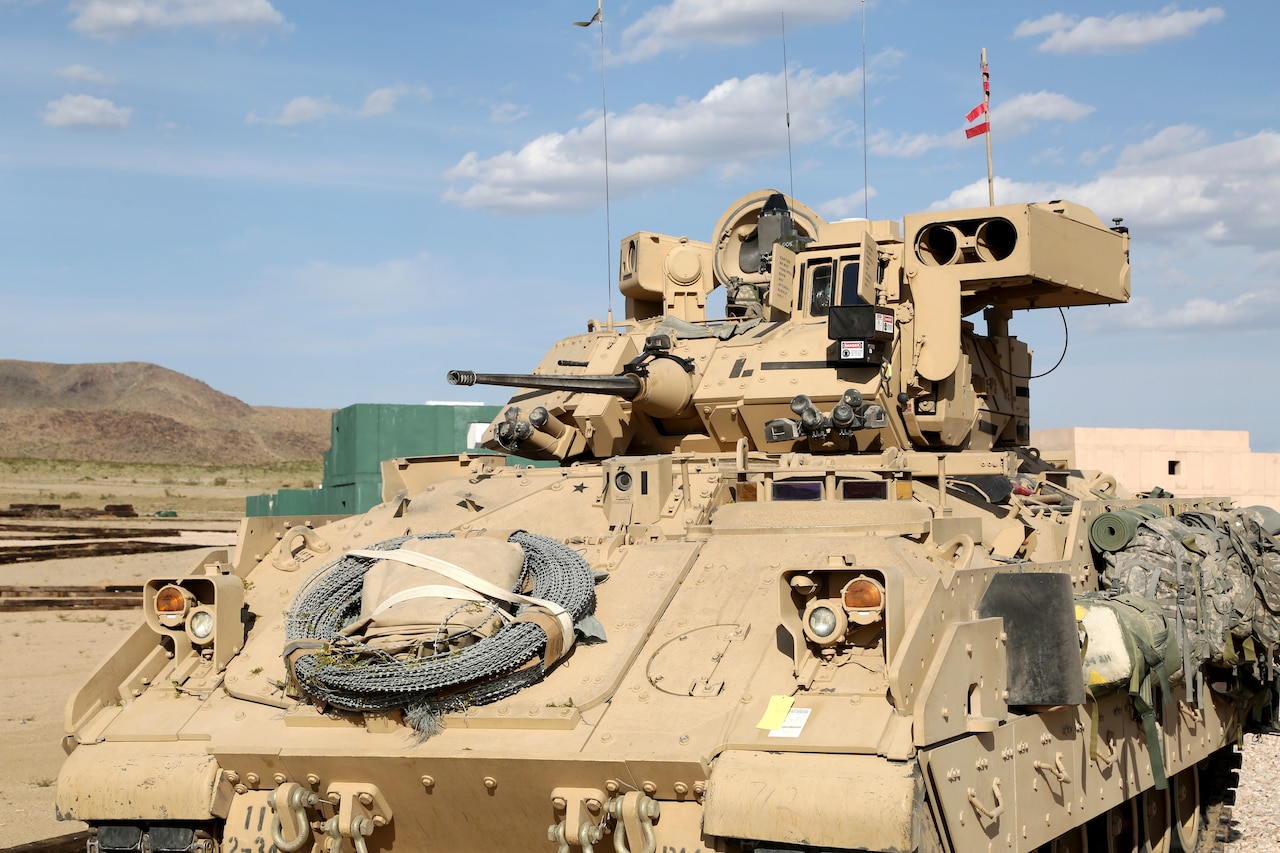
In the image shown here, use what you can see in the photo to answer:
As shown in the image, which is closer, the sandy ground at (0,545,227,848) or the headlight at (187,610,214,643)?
the headlight at (187,610,214,643)

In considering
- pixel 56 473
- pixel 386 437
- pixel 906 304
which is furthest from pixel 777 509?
pixel 56 473

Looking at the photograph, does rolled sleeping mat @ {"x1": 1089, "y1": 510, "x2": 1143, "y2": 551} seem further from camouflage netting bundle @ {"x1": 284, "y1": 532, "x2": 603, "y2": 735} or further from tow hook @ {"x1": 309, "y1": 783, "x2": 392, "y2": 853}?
tow hook @ {"x1": 309, "y1": 783, "x2": 392, "y2": 853}

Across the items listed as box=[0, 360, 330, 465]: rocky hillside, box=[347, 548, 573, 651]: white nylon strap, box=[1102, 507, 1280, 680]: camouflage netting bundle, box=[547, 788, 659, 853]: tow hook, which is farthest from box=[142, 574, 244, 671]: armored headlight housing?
box=[0, 360, 330, 465]: rocky hillside

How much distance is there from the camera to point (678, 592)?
808 centimetres

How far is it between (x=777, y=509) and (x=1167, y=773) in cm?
342

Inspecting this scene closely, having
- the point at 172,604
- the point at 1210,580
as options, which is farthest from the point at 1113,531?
the point at 172,604

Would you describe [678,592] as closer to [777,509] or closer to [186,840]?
[777,509]

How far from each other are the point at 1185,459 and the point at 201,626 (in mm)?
27421

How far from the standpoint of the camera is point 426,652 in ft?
24.4

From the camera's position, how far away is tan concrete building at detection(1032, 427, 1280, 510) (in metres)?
31.4

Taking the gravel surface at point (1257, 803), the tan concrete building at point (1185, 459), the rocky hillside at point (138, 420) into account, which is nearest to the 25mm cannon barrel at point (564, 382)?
the gravel surface at point (1257, 803)

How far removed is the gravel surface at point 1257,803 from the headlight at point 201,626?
839cm

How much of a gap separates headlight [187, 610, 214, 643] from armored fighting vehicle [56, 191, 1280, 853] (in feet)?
0.06

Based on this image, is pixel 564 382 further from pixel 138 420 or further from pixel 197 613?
pixel 138 420
